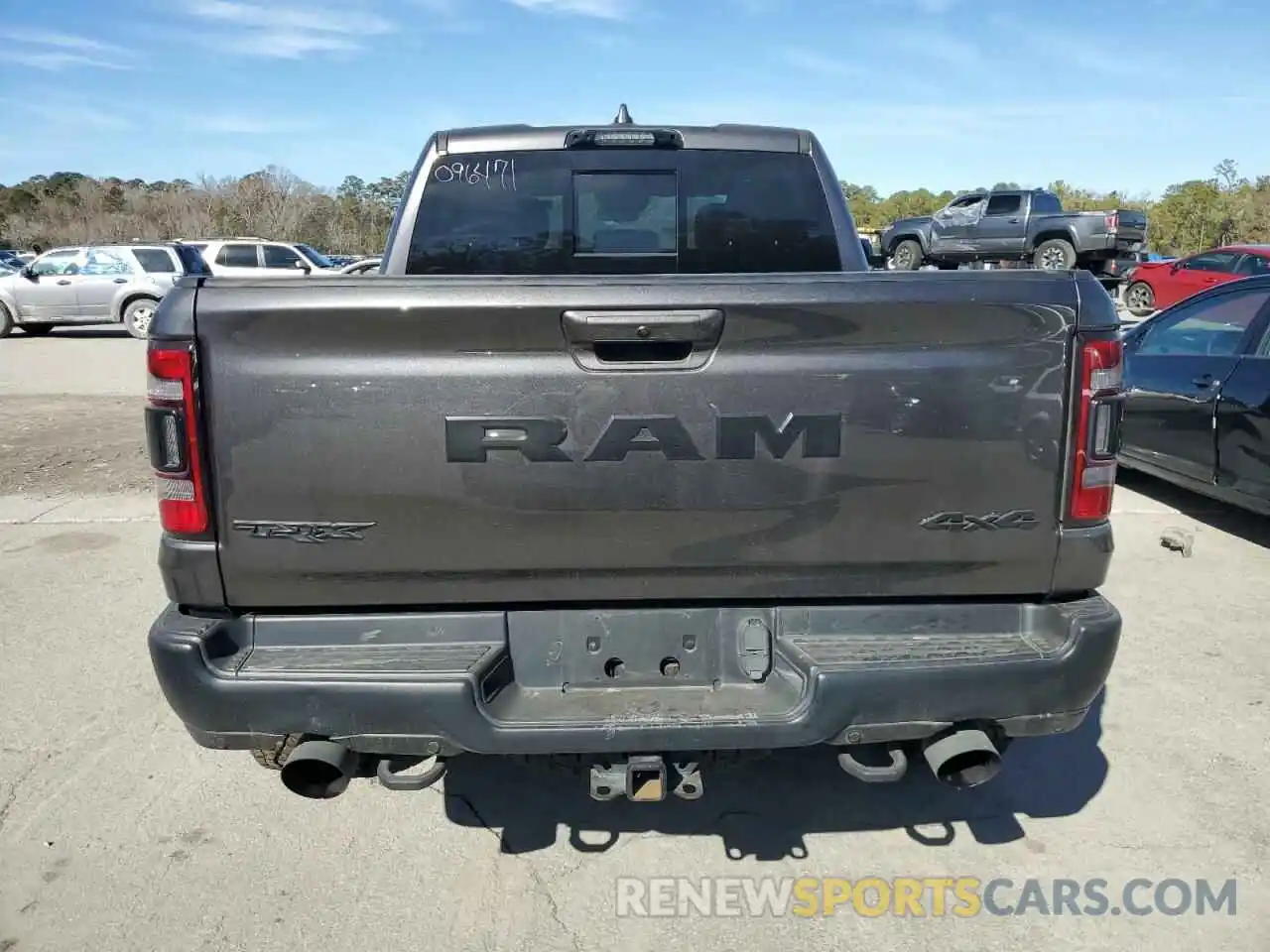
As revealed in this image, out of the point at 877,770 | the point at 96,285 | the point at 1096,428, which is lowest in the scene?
the point at 877,770

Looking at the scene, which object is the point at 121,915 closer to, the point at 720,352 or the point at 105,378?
the point at 720,352

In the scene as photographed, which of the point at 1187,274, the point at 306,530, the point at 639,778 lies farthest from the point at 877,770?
the point at 1187,274

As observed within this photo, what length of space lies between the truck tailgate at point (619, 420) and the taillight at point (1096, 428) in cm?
6

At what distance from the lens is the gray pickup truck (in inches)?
91.4

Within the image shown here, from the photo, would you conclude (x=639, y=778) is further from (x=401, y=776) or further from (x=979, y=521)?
(x=979, y=521)

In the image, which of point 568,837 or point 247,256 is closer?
point 568,837

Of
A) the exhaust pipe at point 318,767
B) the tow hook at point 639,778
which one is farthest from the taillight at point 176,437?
the tow hook at point 639,778

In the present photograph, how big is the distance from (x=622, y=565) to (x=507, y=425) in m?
0.46

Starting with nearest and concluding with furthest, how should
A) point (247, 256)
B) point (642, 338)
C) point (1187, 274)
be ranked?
point (642, 338) < point (1187, 274) < point (247, 256)

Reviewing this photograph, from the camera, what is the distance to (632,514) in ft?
7.85

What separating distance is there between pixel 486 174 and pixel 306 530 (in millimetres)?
2001

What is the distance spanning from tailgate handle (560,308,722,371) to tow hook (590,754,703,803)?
3.29 ft

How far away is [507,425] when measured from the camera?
2.33 m

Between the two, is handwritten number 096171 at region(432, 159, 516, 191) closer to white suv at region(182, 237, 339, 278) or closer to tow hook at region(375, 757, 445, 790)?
tow hook at region(375, 757, 445, 790)
